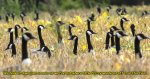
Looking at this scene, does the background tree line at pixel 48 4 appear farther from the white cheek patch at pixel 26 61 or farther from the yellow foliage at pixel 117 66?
the yellow foliage at pixel 117 66

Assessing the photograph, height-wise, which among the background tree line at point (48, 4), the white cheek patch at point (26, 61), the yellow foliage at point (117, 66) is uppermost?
the background tree line at point (48, 4)

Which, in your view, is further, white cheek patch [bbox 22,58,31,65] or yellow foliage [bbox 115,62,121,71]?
white cheek patch [bbox 22,58,31,65]

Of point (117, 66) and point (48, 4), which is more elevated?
point (48, 4)

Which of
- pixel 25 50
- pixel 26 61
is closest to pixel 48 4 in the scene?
pixel 25 50

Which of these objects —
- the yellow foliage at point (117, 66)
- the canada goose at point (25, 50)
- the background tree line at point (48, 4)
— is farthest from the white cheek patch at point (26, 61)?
the background tree line at point (48, 4)

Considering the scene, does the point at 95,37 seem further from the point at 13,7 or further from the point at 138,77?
the point at 13,7

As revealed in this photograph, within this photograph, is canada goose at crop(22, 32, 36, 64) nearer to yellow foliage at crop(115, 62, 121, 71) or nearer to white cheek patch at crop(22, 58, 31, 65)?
white cheek patch at crop(22, 58, 31, 65)

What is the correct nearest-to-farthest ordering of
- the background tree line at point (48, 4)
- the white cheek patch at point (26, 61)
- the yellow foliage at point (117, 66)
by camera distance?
the yellow foliage at point (117, 66), the white cheek patch at point (26, 61), the background tree line at point (48, 4)

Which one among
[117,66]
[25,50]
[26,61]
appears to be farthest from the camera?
[25,50]

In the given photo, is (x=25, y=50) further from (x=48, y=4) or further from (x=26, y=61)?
(x=48, y=4)

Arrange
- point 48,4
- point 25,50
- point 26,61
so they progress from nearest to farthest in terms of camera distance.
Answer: point 26,61 → point 25,50 → point 48,4

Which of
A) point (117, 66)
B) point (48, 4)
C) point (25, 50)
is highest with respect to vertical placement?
point (48, 4)

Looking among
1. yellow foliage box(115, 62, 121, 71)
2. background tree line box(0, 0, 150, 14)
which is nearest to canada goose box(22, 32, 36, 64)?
yellow foliage box(115, 62, 121, 71)

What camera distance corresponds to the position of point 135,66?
9.95 m
